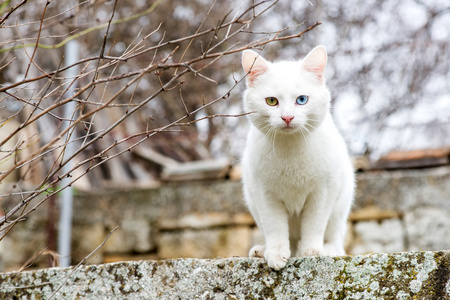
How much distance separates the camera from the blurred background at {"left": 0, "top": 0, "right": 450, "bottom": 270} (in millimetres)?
4121

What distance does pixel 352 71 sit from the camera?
5.80 m

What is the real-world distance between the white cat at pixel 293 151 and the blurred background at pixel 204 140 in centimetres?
63

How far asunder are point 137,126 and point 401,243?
3292 mm

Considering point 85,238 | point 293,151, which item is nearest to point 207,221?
point 85,238

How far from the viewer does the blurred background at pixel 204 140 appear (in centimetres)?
412

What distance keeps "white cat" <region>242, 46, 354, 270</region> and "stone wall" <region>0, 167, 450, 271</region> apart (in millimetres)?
1801

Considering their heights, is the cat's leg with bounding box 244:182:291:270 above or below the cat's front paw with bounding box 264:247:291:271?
above

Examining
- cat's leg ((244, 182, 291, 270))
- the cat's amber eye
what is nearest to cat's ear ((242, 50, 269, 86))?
the cat's amber eye

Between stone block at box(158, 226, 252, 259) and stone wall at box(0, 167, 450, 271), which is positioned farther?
stone block at box(158, 226, 252, 259)

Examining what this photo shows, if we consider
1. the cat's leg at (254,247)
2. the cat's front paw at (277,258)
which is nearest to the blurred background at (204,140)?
the cat's leg at (254,247)

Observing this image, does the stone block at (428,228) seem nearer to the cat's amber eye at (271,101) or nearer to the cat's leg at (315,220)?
the cat's leg at (315,220)

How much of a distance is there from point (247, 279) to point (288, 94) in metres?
0.82

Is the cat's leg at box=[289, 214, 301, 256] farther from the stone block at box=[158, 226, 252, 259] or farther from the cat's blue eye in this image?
the stone block at box=[158, 226, 252, 259]

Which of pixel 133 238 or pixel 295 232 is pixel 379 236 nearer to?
pixel 295 232
